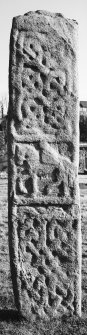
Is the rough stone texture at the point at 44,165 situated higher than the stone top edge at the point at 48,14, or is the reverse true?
the stone top edge at the point at 48,14

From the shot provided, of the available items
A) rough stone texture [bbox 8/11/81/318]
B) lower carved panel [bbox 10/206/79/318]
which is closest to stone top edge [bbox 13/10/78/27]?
rough stone texture [bbox 8/11/81/318]

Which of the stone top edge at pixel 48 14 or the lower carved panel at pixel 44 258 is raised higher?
the stone top edge at pixel 48 14

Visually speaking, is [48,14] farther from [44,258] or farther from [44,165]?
[44,258]

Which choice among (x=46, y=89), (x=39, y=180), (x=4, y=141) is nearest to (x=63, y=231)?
(x=39, y=180)

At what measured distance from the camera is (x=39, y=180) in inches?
112

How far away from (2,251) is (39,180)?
2.37 metres

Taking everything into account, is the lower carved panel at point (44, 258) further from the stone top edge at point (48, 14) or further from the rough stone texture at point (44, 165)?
the stone top edge at point (48, 14)

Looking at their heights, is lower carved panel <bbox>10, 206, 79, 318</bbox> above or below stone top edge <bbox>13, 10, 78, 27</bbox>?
below

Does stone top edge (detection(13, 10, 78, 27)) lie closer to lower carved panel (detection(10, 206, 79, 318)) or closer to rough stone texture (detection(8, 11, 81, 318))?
rough stone texture (detection(8, 11, 81, 318))

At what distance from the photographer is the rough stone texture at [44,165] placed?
2775 millimetres

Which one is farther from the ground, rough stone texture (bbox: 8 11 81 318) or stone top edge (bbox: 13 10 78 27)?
stone top edge (bbox: 13 10 78 27)

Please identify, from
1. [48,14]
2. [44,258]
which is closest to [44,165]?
[44,258]

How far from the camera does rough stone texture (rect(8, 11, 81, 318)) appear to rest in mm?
2775

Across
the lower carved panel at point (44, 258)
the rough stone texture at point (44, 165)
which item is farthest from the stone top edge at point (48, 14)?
the lower carved panel at point (44, 258)
